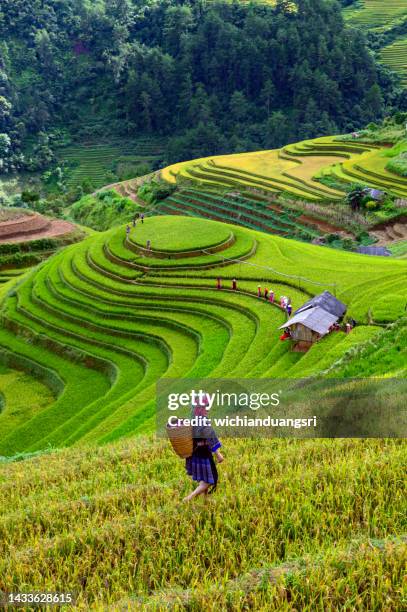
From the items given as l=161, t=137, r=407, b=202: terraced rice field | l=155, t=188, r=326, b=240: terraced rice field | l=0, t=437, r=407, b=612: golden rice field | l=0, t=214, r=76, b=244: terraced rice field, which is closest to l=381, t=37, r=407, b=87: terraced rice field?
l=161, t=137, r=407, b=202: terraced rice field

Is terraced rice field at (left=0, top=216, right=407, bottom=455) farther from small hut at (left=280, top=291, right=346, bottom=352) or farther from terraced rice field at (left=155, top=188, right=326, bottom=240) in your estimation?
terraced rice field at (left=155, top=188, right=326, bottom=240)

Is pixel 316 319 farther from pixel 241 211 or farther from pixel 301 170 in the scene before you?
pixel 301 170

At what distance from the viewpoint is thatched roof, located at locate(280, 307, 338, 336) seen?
693 inches

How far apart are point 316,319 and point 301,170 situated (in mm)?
31849

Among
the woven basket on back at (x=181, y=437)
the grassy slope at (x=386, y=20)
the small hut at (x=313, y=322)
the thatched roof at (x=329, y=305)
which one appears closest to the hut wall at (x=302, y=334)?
the small hut at (x=313, y=322)

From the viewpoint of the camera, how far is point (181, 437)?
5.71m

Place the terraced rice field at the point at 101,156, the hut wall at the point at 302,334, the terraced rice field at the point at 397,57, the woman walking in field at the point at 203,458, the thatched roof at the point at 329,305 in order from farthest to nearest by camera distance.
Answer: the terraced rice field at the point at 397,57, the terraced rice field at the point at 101,156, the thatched roof at the point at 329,305, the hut wall at the point at 302,334, the woman walking in field at the point at 203,458

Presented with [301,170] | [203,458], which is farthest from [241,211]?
[203,458]

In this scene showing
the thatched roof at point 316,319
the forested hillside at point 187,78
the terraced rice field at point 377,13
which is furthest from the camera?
the terraced rice field at point 377,13

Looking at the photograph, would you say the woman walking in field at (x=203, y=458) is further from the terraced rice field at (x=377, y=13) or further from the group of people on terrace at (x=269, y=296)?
the terraced rice field at (x=377, y=13)

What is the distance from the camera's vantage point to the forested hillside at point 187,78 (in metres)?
71.2

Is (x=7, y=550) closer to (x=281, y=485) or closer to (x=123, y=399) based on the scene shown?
(x=281, y=485)

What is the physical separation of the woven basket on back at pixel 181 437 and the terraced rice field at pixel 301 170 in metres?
35.3

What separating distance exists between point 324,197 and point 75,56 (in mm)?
62042
